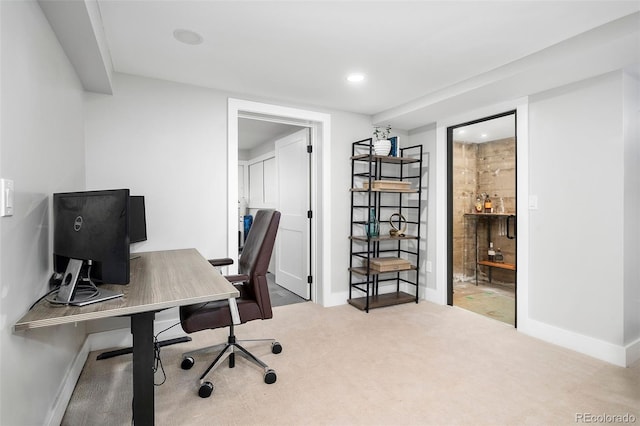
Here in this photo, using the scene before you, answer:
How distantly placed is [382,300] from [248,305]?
2114 mm

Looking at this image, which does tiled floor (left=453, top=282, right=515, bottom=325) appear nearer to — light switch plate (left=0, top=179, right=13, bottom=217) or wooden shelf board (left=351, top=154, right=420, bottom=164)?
wooden shelf board (left=351, top=154, right=420, bottom=164)

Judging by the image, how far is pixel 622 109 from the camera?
2.38 metres

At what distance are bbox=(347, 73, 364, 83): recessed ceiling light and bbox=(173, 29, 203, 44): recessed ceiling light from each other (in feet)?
4.03

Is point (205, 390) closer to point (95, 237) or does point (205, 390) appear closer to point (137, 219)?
point (95, 237)

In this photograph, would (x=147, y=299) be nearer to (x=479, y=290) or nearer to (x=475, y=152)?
(x=479, y=290)

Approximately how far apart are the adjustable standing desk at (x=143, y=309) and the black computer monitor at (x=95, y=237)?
0.11 meters

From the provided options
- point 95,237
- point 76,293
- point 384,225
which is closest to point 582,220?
point 384,225

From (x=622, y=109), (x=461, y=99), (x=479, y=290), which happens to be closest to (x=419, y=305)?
(x=479, y=290)

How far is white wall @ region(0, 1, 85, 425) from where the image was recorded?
3.94ft

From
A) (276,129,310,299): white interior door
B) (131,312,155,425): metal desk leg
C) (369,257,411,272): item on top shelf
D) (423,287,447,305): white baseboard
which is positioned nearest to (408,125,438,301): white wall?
(423,287,447,305): white baseboard

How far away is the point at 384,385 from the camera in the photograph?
212 centimetres

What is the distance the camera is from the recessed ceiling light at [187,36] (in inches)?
83.8

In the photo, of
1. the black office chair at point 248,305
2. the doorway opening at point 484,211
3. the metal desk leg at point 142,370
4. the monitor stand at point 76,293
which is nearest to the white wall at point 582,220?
the doorway opening at point 484,211

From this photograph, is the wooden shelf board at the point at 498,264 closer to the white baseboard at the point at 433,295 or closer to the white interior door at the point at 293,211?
the white baseboard at the point at 433,295
